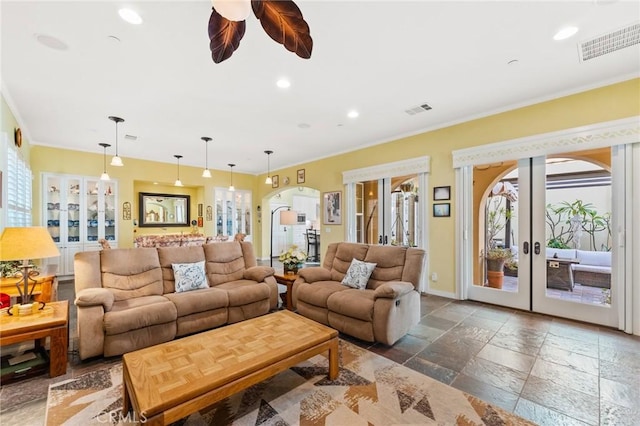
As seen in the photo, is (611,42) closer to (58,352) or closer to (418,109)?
(418,109)

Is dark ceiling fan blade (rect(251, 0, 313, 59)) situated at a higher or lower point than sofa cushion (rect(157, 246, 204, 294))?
higher

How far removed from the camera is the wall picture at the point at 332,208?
6.29 m

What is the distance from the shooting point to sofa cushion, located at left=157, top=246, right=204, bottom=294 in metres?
3.49

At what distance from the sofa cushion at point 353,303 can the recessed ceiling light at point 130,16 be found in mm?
3139

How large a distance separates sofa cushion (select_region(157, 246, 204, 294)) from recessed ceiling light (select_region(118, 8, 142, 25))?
8.22 ft

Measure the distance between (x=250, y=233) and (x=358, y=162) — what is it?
475 cm

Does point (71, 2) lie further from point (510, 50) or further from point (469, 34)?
point (510, 50)

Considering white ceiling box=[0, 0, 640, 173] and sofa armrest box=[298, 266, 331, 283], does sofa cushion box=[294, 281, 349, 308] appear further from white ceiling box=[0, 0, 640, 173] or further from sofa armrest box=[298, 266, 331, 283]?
white ceiling box=[0, 0, 640, 173]

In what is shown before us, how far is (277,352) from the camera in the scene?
195 cm

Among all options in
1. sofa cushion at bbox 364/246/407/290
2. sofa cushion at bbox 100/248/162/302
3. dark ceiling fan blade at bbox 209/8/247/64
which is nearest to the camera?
dark ceiling fan blade at bbox 209/8/247/64

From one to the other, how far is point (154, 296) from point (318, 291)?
6.24 feet

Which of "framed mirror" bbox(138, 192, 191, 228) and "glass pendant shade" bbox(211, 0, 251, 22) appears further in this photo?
"framed mirror" bbox(138, 192, 191, 228)

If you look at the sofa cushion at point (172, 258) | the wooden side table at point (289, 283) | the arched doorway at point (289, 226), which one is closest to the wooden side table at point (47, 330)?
the sofa cushion at point (172, 258)

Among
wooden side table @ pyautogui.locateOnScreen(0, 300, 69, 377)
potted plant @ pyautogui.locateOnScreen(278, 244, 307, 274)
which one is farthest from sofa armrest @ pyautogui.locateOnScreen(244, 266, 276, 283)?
wooden side table @ pyautogui.locateOnScreen(0, 300, 69, 377)
